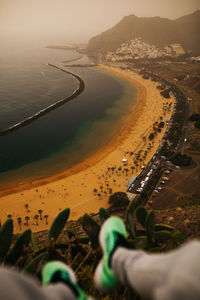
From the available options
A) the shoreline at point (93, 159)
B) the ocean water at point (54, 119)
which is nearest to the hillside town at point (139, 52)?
the ocean water at point (54, 119)

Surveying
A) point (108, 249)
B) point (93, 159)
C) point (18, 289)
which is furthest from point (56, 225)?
point (93, 159)

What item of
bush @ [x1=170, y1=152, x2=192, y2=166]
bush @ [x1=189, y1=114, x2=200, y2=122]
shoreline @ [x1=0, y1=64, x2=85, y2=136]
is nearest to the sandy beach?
Answer: bush @ [x1=170, y1=152, x2=192, y2=166]

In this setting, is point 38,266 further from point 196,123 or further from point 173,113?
point 173,113

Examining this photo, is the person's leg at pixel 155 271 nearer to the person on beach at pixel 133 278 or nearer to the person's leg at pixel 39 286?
the person on beach at pixel 133 278

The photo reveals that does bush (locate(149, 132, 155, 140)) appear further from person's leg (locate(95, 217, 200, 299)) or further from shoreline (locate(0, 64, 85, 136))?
person's leg (locate(95, 217, 200, 299))

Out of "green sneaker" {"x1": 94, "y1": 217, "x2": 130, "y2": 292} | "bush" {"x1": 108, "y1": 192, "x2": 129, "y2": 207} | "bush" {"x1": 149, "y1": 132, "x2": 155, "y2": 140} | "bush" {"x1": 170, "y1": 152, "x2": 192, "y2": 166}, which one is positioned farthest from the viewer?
"bush" {"x1": 149, "y1": 132, "x2": 155, "y2": 140}

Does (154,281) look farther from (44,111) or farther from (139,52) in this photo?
(139,52)

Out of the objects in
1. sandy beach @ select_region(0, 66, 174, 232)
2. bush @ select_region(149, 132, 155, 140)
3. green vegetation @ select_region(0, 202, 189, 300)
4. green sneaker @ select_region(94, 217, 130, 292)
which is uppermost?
green sneaker @ select_region(94, 217, 130, 292)
